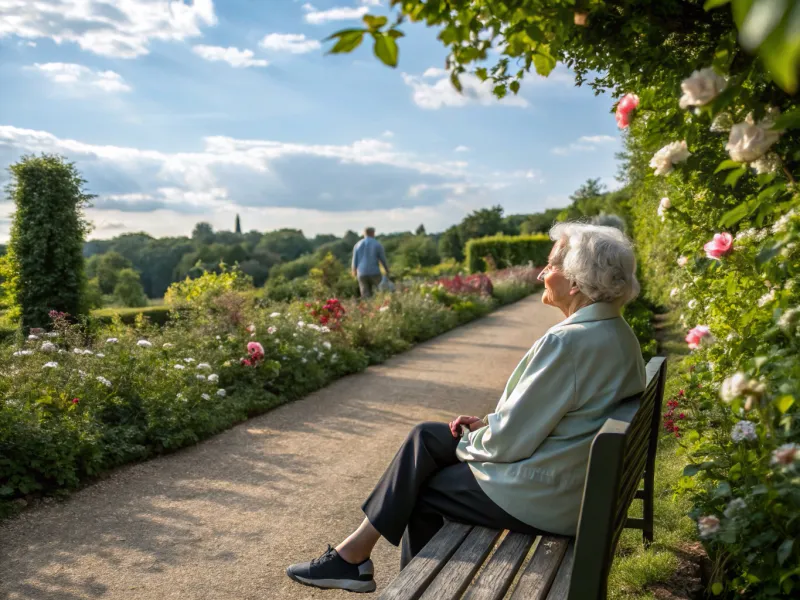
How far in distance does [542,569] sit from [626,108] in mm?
1756

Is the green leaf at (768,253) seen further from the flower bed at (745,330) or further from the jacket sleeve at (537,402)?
the jacket sleeve at (537,402)

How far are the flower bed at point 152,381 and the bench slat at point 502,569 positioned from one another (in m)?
3.07

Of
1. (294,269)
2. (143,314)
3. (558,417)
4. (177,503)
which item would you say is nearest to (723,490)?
(558,417)

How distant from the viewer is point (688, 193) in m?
4.46

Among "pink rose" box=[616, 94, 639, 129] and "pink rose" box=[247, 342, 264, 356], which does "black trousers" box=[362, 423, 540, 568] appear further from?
"pink rose" box=[247, 342, 264, 356]

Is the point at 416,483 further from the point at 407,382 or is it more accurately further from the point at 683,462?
the point at 407,382

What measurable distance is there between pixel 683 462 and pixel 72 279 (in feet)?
32.5

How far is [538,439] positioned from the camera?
2307 millimetres

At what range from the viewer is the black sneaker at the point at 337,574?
2699 millimetres

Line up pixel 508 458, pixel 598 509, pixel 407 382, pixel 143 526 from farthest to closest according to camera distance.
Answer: pixel 407 382, pixel 143 526, pixel 508 458, pixel 598 509

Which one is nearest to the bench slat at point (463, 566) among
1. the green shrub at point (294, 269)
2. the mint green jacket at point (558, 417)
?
the mint green jacket at point (558, 417)

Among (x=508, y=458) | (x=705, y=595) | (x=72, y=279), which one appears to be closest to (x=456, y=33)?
(x=508, y=458)

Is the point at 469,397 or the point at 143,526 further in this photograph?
the point at 469,397

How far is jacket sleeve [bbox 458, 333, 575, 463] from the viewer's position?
2.29 m
